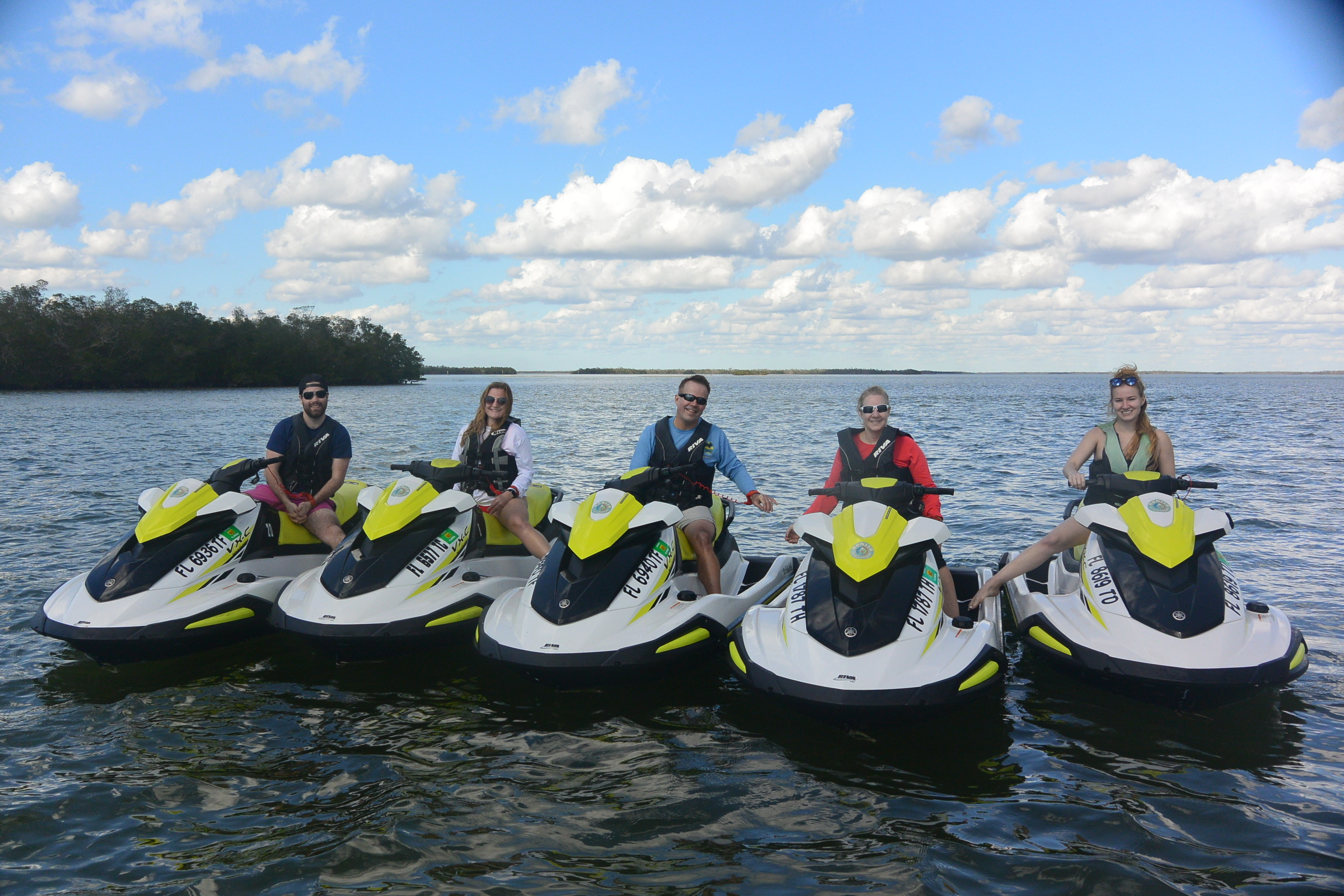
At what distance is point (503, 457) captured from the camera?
6543 mm

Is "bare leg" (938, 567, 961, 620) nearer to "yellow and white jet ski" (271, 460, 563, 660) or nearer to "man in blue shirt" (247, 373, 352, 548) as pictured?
"yellow and white jet ski" (271, 460, 563, 660)

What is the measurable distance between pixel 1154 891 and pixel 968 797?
88 cm

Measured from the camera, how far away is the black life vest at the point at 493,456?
6.54m

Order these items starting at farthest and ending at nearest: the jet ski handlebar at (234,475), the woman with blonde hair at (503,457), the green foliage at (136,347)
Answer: the green foliage at (136,347) → the woman with blonde hair at (503,457) → the jet ski handlebar at (234,475)

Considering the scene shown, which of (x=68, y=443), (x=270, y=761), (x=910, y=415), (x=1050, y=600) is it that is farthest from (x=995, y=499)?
(x=910, y=415)

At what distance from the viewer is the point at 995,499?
545 inches

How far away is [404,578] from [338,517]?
165 centimetres

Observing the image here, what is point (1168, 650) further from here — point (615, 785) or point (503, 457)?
point (503, 457)

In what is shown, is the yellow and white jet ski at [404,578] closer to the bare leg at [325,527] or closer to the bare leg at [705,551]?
the bare leg at [325,527]

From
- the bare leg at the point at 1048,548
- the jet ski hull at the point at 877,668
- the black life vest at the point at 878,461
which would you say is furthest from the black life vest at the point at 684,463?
the bare leg at the point at 1048,548

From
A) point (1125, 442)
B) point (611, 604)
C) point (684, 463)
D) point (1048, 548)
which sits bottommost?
point (611, 604)

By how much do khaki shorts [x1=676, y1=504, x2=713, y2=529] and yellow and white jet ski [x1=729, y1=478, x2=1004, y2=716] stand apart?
1041mm

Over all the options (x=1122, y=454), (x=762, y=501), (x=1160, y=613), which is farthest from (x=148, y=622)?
(x=1122, y=454)

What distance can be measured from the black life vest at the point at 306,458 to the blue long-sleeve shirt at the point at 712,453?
8.16ft
